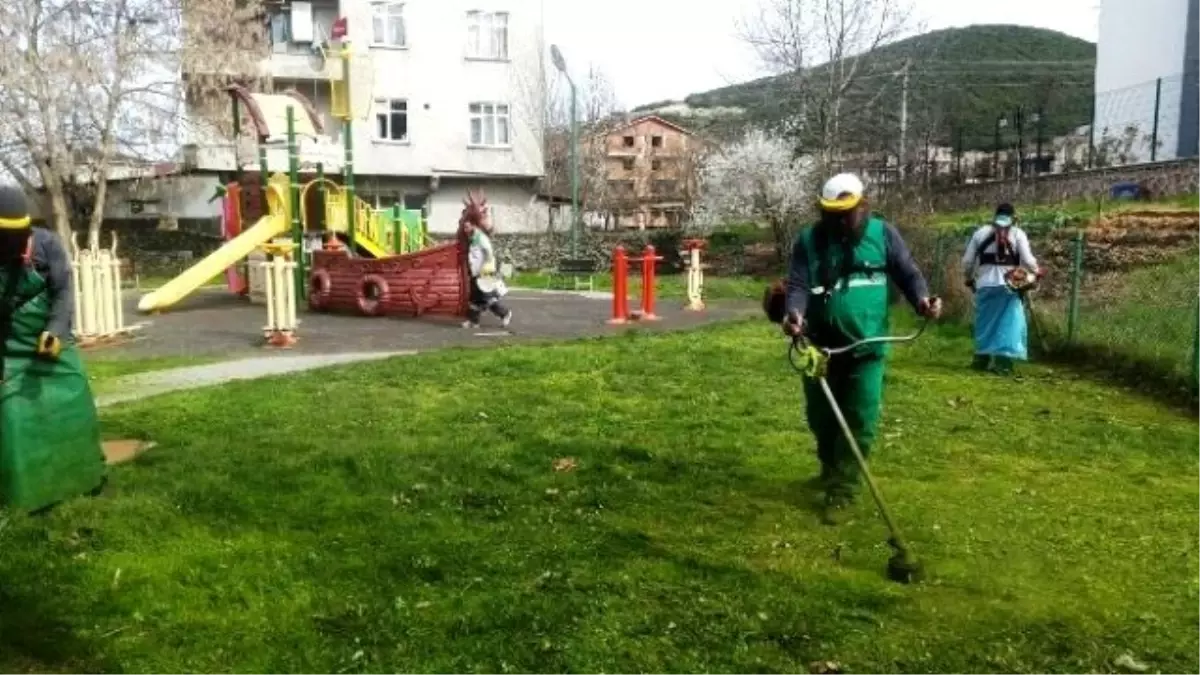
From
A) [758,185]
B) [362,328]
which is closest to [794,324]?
[362,328]

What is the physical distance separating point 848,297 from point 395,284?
41.8 feet

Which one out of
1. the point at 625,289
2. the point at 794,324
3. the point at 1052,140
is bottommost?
the point at 625,289

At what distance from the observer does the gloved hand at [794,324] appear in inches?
206

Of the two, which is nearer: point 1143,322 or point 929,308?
point 929,308

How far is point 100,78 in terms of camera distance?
2727 centimetres

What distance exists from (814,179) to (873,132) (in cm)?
689

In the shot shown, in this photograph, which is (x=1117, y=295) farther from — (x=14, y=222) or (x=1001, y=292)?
(x=14, y=222)

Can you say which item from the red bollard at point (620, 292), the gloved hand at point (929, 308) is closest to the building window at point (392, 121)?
the red bollard at point (620, 292)

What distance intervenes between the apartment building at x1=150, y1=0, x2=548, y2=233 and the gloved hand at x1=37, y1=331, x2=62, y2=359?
30958mm

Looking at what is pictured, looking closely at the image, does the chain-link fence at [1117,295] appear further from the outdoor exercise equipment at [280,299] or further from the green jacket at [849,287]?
the outdoor exercise equipment at [280,299]

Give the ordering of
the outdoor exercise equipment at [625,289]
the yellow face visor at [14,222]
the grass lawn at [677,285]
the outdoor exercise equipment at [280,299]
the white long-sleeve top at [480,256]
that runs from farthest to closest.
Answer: the grass lawn at [677,285] < the outdoor exercise equipment at [625,289] < the white long-sleeve top at [480,256] < the outdoor exercise equipment at [280,299] < the yellow face visor at [14,222]

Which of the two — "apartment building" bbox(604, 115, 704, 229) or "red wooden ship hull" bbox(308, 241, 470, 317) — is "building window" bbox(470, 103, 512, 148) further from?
"red wooden ship hull" bbox(308, 241, 470, 317)

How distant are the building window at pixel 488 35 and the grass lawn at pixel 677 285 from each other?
948cm

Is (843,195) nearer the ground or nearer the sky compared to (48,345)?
nearer the sky
